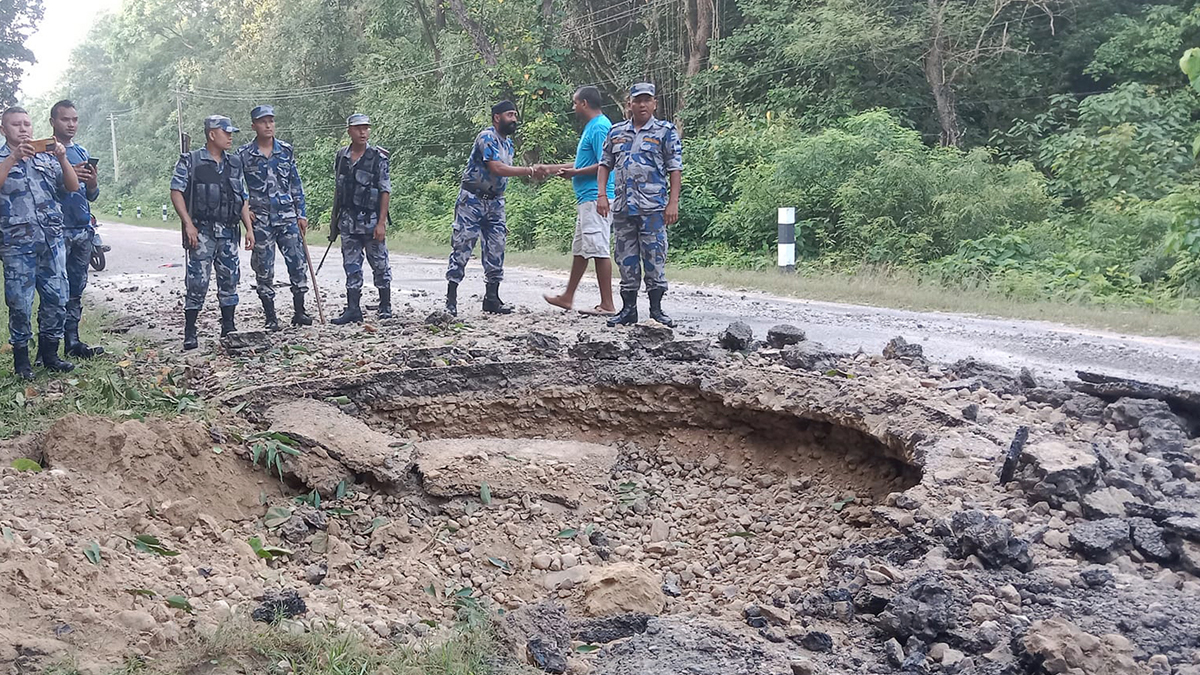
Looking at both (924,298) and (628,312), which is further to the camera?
(924,298)

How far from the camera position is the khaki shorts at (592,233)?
7.30 metres

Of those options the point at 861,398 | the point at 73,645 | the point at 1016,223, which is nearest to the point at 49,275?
the point at 73,645

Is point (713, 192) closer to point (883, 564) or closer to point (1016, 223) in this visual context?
point (1016, 223)

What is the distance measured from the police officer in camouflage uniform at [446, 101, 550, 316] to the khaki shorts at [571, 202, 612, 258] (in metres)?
0.46

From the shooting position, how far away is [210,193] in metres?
6.46

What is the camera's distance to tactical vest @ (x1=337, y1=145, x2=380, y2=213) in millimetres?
7418

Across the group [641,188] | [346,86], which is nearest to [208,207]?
[641,188]

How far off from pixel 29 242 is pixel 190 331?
1359mm

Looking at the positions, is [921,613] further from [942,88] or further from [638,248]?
[942,88]

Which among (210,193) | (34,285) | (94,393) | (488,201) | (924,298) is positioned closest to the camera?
(94,393)

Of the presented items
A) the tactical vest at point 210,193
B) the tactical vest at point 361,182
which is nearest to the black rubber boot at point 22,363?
the tactical vest at point 210,193

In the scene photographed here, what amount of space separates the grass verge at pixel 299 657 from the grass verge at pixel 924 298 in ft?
20.3

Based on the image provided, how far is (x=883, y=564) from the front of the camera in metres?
3.30

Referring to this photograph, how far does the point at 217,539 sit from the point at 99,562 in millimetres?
626
